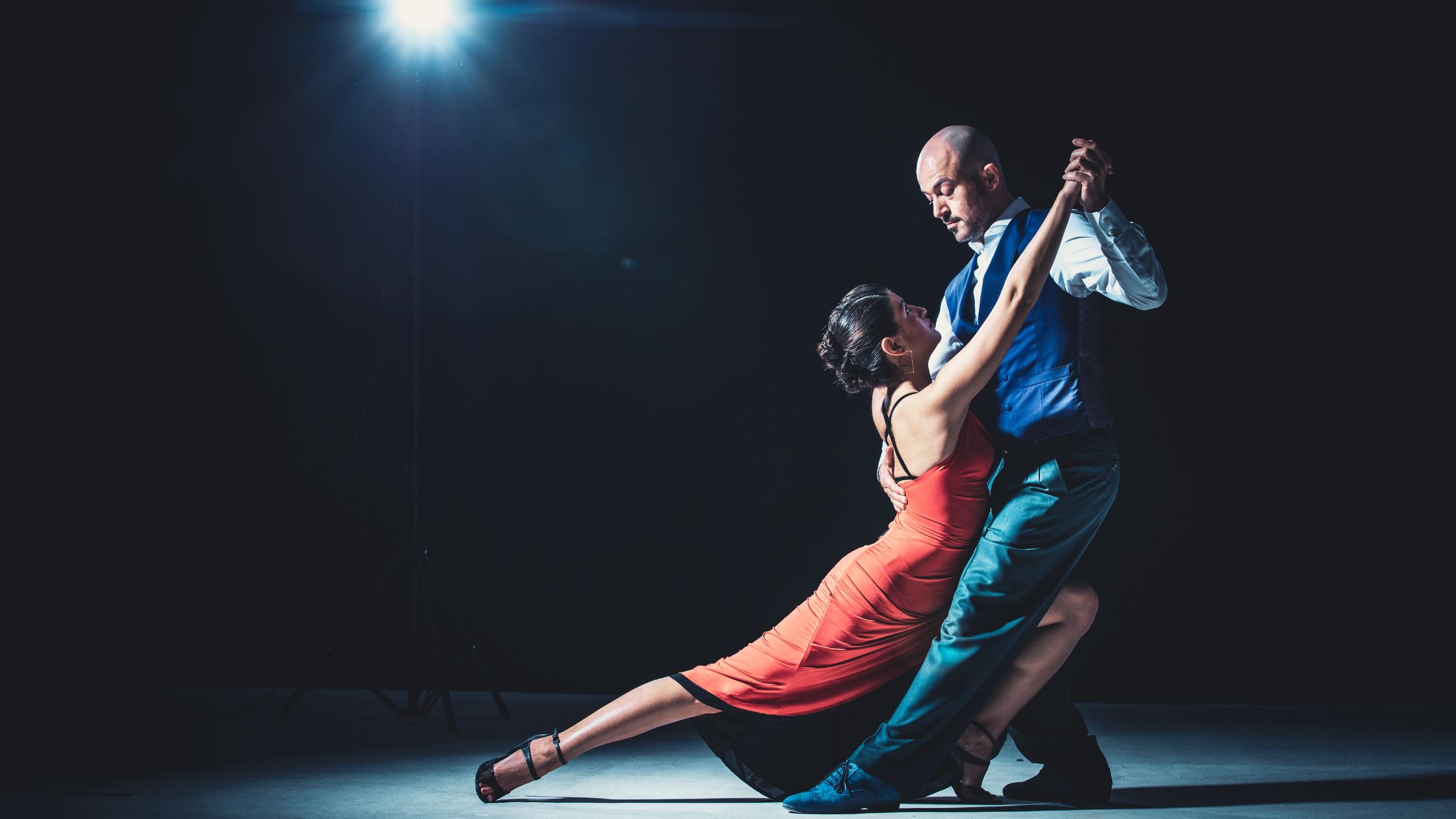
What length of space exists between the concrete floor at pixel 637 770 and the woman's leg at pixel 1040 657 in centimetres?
18

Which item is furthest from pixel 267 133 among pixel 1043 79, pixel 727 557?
pixel 1043 79

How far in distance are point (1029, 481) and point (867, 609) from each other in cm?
38

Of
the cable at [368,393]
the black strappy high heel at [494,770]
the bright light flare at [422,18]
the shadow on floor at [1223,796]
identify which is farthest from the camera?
the cable at [368,393]

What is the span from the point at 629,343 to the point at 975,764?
2.23 meters

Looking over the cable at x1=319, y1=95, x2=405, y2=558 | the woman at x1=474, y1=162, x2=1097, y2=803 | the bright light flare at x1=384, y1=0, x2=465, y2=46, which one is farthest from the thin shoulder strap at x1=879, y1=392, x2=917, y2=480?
the cable at x1=319, y1=95, x2=405, y2=558

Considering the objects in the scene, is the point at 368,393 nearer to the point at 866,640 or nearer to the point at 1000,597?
the point at 866,640

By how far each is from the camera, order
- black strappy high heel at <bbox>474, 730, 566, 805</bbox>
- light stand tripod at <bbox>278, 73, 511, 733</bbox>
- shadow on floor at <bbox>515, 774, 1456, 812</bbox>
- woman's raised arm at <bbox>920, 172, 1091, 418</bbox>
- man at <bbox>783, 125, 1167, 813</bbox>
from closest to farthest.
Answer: woman's raised arm at <bbox>920, 172, 1091, 418</bbox> < man at <bbox>783, 125, 1167, 813</bbox> < black strappy high heel at <bbox>474, 730, 566, 805</bbox> < shadow on floor at <bbox>515, 774, 1456, 812</bbox> < light stand tripod at <bbox>278, 73, 511, 733</bbox>

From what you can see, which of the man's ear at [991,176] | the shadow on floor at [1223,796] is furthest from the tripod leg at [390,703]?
the man's ear at [991,176]

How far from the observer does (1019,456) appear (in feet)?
7.08

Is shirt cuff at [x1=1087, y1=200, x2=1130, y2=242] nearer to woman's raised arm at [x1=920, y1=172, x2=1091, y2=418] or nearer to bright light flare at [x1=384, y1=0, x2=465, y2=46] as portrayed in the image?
woman's raised arm at [x1=920, y1=172, x2=1091, y2=418]

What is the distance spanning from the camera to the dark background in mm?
3729

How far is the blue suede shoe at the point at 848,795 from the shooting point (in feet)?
6.77

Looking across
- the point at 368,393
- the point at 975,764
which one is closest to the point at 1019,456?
the point at 975,764

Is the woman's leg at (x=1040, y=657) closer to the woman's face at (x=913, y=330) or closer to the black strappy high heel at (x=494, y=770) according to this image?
the woman's face at (x=913, y=330)
